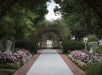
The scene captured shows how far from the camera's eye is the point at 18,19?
33.5m

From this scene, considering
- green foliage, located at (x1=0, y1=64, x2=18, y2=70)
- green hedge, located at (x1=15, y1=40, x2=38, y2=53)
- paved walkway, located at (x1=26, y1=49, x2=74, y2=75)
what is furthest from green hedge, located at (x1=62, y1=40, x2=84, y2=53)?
green foliage, located at (x1=0, y1=64, x2=18, y2=70)

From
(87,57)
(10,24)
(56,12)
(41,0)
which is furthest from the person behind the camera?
(56,12)

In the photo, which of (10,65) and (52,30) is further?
(52,30)

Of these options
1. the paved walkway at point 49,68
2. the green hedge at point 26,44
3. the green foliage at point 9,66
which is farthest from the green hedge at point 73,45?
the green foliage at point 9,66

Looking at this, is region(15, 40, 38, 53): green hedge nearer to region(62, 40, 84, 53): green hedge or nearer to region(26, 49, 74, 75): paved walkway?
region(62, 40, 84, 53): green hedge

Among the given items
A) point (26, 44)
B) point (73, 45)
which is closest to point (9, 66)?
point (26, 44)

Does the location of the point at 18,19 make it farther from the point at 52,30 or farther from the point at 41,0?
the point at 52,30

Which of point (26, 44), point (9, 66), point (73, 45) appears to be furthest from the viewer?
point (73, 45)

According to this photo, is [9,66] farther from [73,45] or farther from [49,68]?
[73,45]

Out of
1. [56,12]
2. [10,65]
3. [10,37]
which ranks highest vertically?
[56,12]

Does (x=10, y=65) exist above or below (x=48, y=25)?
below

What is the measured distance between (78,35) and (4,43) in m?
54.4

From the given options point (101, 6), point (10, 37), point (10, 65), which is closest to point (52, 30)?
point (10, 37)

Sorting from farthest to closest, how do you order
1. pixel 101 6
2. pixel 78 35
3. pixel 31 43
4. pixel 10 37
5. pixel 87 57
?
pixel 78 35 < pixel 31 43 < pixel 10 37 < pixel 87 57 < pixel 101 6
